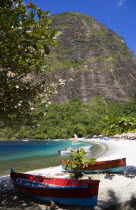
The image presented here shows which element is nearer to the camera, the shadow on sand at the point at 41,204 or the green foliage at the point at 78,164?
the shadow on sand at the point at 41,204

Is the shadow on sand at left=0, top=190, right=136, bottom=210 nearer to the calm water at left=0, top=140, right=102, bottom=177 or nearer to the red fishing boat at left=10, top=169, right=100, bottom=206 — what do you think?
the red fishing boat at left=10, top=169, right=100, bottom=206

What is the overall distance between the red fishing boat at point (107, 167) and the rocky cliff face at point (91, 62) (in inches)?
4347

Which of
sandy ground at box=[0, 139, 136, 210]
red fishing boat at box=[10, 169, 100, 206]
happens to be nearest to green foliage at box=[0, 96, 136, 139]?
sandy ground at box=[0, 139, 136, 210]

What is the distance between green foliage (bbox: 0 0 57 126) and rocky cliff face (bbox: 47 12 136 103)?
383 ft

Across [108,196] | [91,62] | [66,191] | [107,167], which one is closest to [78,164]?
[107,167]

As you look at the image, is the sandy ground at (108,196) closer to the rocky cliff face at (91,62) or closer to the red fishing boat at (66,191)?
the red fishing boat at (66,191)

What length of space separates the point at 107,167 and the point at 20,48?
36.2 ft

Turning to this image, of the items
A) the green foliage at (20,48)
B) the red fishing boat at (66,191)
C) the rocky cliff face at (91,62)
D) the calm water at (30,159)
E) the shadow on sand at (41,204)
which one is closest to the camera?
the green foliage at (20,48)

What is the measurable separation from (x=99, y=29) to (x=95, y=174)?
186984 millimetres

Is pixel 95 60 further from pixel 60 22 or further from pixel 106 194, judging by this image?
pixel 106 194

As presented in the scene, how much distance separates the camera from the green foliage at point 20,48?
5.95 m

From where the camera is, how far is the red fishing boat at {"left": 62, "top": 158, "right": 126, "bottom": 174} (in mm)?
13328

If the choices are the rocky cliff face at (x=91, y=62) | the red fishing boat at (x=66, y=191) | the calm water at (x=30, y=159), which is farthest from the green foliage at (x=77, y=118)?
the red fishing boat at (x=66, y=191)

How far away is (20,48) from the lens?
22.2 ft
